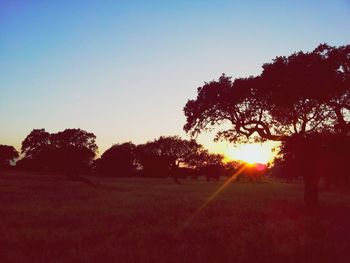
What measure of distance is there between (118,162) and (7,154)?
2251 inches

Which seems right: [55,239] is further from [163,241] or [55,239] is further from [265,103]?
[265,103]

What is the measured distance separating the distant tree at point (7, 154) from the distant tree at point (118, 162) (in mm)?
47302

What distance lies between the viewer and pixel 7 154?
538 ft

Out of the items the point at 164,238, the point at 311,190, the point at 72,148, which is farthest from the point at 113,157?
the point at 164,238

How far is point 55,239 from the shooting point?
1423 cm

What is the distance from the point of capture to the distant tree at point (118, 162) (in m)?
134

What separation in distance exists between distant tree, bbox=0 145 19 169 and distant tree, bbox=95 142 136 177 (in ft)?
155

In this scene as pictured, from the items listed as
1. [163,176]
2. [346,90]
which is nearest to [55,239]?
[346,90]

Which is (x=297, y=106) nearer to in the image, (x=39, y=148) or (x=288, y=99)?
(x=288, y=99)

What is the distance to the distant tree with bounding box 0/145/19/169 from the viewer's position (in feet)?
532

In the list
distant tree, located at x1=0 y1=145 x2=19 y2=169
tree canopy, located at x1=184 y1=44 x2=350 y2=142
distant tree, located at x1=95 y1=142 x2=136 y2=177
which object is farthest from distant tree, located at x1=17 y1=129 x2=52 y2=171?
tree canopy, located at x1=184 y1=44 x2=350 y2=142

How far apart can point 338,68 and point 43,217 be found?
2085 centimetres

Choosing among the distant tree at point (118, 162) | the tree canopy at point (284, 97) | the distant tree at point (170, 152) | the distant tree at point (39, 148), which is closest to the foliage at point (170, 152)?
the distant tree at point (170, 152)

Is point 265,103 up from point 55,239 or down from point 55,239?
up
